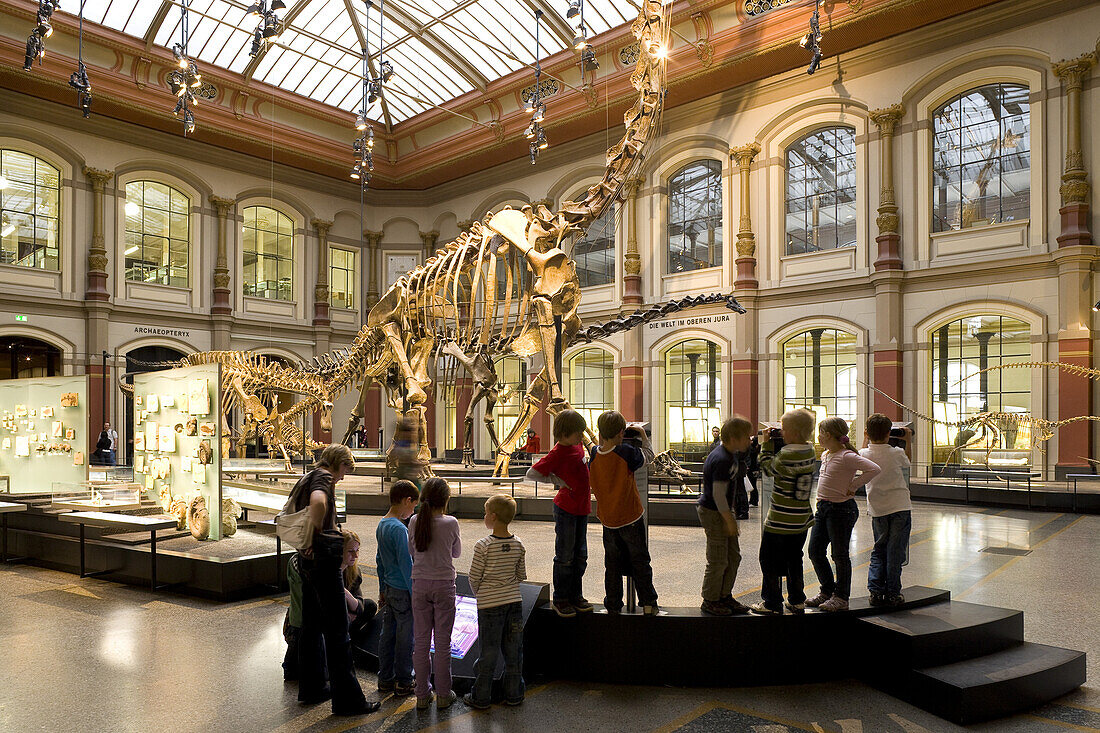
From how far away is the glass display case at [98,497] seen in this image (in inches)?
317

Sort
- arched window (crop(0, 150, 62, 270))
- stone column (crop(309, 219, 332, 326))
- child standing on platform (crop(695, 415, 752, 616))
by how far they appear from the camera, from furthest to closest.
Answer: stone column (crop(309, 219, 332, 326))
arched window (crop(0, 150, 62, 270))
child standing on platform (crop(695, 415, 752, 616))

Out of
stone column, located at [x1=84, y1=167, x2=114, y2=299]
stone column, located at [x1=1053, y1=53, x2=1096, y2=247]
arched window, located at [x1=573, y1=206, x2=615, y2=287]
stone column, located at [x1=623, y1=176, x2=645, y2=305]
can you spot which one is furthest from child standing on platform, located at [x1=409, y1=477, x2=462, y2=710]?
stone column, located at [x1=84, y1=167, x2=114, y2=299]

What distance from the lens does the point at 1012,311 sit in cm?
1552

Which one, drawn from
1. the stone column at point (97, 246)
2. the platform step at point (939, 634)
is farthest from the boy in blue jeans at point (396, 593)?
the stone column at point (97, 246)

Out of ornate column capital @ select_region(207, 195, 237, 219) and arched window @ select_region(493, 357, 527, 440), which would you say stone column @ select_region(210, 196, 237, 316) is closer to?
ornate column capital @ select_region(207, 195, 237, 219)

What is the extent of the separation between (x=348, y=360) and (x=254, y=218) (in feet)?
44.8

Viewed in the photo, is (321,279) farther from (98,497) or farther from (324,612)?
(324,612)

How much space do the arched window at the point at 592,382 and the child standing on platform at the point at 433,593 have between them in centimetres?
1832

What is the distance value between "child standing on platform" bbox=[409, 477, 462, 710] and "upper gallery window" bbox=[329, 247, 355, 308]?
23.7 metres

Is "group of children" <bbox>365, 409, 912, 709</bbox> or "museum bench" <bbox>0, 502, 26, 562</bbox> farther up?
"group of children" <bbox>365, 409, 912, 709</bbox>

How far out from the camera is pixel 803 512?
4.42 m

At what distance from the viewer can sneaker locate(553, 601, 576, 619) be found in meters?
4.55

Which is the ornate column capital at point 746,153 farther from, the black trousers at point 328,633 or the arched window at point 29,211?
the arched window at point 29,211

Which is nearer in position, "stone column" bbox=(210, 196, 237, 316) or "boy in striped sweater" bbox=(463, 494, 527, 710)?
"boy in striped sweater" bbox=(463, 494, 527, 710)
